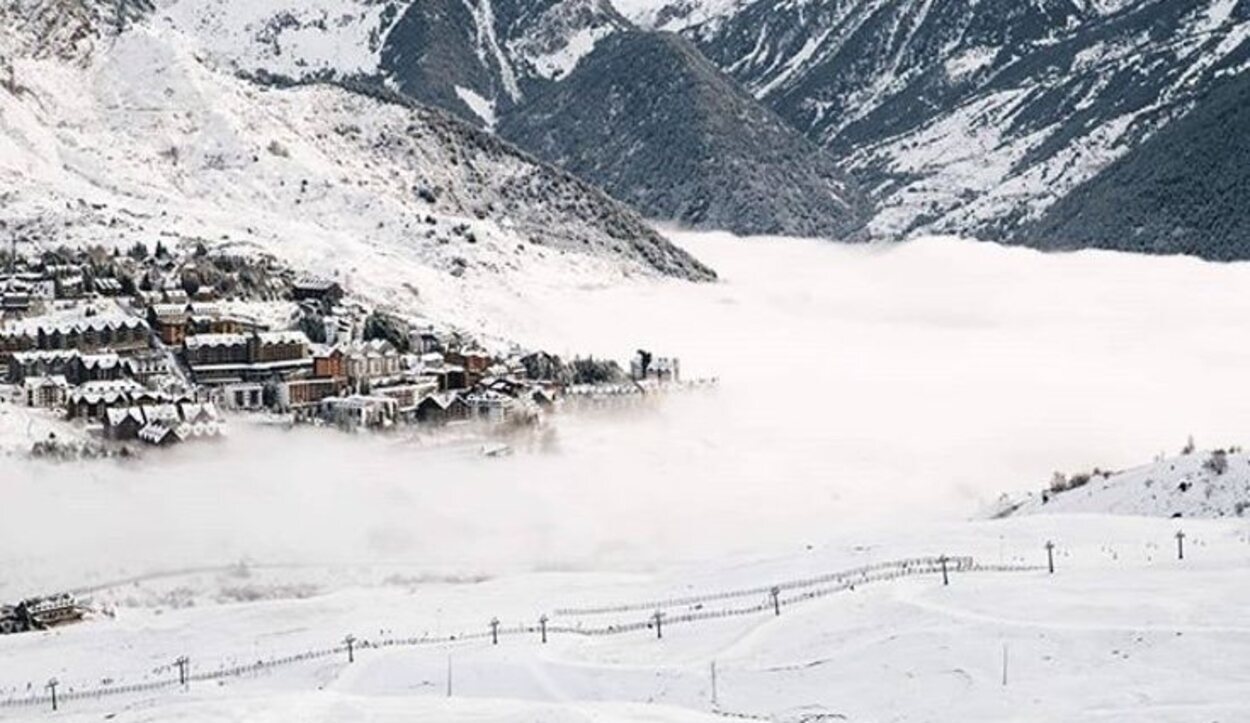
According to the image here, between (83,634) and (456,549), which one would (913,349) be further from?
(83,634)

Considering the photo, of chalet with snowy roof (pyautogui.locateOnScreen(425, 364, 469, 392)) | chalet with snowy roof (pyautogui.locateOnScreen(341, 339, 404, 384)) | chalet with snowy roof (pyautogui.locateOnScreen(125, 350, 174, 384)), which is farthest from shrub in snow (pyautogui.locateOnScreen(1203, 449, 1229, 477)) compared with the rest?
chalet with snowy roof (pyautogui.locateOnScreen(125, 350, 174, 384))

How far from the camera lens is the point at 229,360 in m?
112

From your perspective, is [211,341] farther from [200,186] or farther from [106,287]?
[200,186]

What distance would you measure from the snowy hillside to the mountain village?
1700 inches

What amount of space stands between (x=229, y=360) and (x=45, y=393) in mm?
14494

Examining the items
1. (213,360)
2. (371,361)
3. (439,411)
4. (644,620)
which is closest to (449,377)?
(371,361)

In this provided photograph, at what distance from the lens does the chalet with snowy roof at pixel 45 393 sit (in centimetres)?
9988

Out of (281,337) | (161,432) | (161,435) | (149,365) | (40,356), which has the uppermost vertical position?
(281,337)

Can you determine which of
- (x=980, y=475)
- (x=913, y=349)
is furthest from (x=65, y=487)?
(x=913, y=349)

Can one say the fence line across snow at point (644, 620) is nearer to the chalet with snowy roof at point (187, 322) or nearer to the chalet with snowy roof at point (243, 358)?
the chalet with snowy roof at point (243, 358)

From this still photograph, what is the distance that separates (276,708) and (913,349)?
140 m

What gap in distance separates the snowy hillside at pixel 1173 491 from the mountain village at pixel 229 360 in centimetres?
4318

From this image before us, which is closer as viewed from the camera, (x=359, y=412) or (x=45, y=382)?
(x=45, y=382)

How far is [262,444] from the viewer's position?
99.3 meters
